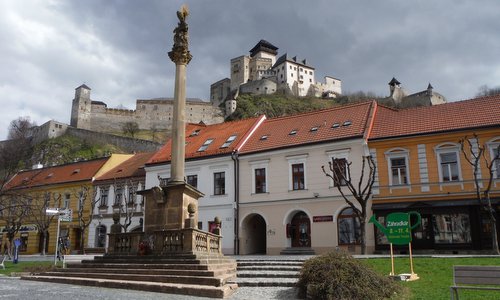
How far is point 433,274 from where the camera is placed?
12594 mm

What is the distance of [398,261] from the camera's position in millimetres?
15273

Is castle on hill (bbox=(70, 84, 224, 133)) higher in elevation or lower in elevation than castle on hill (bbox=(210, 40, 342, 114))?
lower

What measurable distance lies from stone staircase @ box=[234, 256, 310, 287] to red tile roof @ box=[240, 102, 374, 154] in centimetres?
1231

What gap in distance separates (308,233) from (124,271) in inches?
594

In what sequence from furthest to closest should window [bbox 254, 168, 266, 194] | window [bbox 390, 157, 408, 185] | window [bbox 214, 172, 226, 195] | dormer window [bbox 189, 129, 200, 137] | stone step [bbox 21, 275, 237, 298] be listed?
dormer window [bbox 189, 129, 200, 137], window [bbox 214, 172, 226, 195], window [bbox 254, 168, 266, 194], window [bbox 390, 157, 408, 185], stone step [bbox 21, 275, 237, 298]

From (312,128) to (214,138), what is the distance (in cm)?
806

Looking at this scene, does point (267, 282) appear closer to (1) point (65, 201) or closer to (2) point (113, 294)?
(2) point (113, 294)

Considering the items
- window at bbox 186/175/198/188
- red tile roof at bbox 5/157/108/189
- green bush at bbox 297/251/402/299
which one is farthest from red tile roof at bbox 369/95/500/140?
red tile roof at bbox 5/157/108/189

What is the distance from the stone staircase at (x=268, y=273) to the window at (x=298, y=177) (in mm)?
11576

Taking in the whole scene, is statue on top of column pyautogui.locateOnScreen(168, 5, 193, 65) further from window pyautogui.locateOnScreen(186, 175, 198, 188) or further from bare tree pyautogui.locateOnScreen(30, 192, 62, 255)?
bare tree pyautogui.locateOnScreen(30, 192, 62, 255)

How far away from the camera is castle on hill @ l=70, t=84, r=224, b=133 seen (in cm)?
11106

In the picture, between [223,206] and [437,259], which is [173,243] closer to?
[437,259]

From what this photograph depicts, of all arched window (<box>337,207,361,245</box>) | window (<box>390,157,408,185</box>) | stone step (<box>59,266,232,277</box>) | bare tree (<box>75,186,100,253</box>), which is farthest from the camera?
bare tree (<box>75,186,100,253</box>)

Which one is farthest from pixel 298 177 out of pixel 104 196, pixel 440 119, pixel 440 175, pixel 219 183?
pixel 104 196
